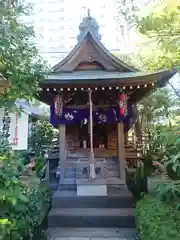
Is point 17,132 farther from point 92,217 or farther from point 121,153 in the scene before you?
point 121,153

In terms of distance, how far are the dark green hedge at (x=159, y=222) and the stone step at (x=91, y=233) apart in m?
1.11

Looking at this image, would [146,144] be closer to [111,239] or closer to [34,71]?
[111,239]

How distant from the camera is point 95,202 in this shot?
6805mm

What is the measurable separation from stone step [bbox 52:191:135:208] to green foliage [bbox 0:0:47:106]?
3.55m

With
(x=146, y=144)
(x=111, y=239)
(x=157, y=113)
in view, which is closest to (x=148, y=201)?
(x=111, y=239)

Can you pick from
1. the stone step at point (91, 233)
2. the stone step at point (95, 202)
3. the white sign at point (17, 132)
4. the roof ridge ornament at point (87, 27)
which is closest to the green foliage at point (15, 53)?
the white sign at point (17, 132)

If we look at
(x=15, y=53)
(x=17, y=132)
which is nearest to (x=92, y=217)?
(x=17, y=132)

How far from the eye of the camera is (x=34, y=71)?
4930 mm

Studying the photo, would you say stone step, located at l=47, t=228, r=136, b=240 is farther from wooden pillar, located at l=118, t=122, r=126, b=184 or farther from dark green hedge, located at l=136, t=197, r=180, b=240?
wooden pillar, located at l=118, t=122, r=126, b=184

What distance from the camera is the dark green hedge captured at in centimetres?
339

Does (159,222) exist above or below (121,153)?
below

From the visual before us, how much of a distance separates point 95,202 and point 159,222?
3.25 meters

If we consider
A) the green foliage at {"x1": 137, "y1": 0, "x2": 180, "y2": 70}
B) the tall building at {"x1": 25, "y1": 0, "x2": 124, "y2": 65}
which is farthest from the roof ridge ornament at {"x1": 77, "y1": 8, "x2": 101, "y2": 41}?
the tall building at {"x1": 25, "y1": 0, "x2": 124, "y2": 65}

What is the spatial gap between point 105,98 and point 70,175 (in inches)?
110
